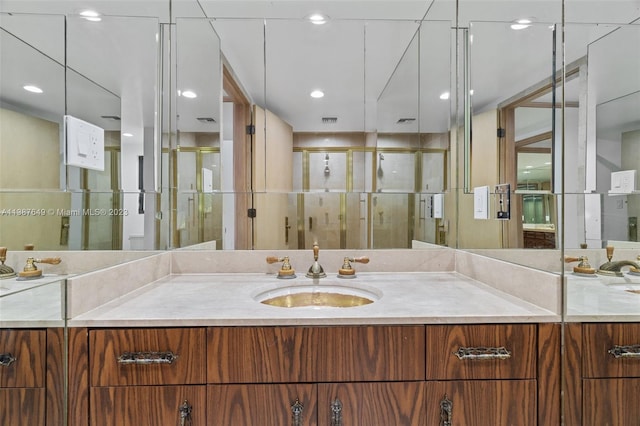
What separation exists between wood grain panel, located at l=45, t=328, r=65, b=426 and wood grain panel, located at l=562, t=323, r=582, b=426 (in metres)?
1.50

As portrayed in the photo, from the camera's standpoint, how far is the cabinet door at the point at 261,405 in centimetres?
94

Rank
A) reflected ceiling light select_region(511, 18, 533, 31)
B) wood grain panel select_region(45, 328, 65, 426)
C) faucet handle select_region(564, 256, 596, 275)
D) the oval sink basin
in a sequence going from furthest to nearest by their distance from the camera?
the oval sink basin, reflected ceiling light select_region(511, 18, 533, 31), faucet handle select_region(564, 256, 596, 275), wood grain panel select_region(45, 328, 65, 426)

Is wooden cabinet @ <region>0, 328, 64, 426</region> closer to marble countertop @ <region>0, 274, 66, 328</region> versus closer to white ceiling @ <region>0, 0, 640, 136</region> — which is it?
marble countertop @ <region>0, 274, 66, 328</region>

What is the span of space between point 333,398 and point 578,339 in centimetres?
77

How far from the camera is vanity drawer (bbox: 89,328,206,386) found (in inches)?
36.6

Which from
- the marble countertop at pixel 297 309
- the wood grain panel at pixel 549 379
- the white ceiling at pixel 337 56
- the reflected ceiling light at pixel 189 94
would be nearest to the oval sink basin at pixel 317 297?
the marble countertop at pixel 297 309

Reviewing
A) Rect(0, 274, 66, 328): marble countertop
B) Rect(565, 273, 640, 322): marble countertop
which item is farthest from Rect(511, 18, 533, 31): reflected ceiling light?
Rect(0, 274, 66, 328): marble countertop

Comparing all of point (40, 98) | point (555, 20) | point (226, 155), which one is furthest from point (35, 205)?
point (555, 20)

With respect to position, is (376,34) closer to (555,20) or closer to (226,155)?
(555,20)

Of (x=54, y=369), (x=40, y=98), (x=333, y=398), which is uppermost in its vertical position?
(x=40, y=98)

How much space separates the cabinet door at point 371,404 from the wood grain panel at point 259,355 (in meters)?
0.09

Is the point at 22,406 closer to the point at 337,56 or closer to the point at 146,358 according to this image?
the point at 146,358

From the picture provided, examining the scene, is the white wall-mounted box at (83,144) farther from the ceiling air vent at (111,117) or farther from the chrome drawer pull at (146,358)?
the chrome drawer pull at (146,358)

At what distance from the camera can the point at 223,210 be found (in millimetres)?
1638
